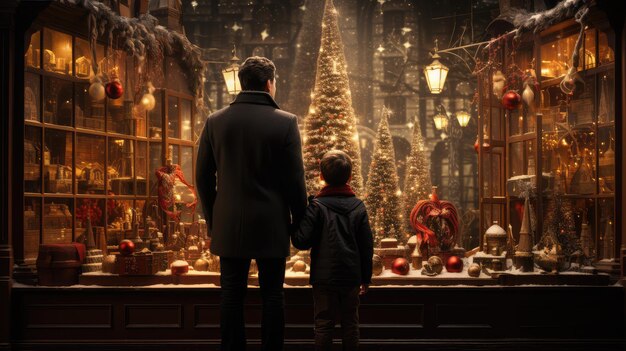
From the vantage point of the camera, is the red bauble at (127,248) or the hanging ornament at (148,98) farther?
the hanging ornament at (148,98)

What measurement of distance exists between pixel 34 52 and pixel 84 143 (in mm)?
949

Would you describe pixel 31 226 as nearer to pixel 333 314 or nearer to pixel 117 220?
pixel 117 220

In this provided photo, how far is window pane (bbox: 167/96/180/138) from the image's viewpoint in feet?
26.2

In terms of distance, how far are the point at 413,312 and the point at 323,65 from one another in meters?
4.20

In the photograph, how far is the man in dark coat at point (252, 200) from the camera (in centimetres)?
373

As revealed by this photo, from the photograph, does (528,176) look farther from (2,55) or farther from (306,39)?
(306,39)

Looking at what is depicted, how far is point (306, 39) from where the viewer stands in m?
16.8

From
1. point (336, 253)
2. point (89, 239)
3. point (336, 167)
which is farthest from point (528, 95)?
point (89, 239)

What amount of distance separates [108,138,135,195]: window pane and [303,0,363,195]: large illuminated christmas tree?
6.83ft

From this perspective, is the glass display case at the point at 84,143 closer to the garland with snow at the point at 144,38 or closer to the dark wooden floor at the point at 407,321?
the garland with snow at the point at 144,38

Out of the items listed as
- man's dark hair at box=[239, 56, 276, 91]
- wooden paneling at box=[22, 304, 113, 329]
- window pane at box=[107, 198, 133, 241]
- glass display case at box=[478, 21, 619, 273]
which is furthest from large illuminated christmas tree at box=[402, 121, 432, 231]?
→ man's dark hair at box=[239, 56, 276, 91]

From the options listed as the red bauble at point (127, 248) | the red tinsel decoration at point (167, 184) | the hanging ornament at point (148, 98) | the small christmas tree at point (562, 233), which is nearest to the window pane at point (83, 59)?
the hanging ornament at point (148, 98)

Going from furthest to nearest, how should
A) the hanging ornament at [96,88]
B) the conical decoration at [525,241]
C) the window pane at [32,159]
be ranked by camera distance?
the hanging ornament at [96,88]
the window pane at [32,159]
the conical decoration at [525,241]

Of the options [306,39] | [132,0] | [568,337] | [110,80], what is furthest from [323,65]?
[306,39]
